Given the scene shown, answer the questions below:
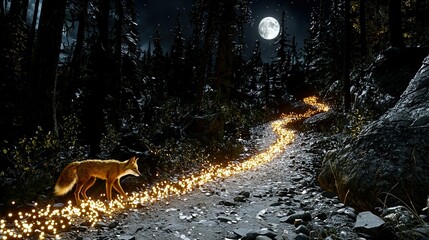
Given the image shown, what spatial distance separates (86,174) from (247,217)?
334cm

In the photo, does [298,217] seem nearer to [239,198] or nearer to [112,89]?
[239,198]

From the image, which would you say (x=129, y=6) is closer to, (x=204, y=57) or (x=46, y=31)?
(x=204, y=57)

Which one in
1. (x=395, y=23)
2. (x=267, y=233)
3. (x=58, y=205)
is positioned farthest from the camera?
(x=395, y=23)

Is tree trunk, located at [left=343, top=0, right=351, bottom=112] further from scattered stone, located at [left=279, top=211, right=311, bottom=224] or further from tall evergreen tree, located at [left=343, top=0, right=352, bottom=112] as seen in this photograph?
scattered stone, located at [left=279, top=211, right=311, bottom=224]

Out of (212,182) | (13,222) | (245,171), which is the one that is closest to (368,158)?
(212,182)

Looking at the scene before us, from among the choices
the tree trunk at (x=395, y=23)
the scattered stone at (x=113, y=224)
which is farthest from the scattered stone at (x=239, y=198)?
the tree trunk at (x=395, y=23)

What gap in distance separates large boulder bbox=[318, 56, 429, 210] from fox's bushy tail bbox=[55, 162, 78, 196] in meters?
5.29

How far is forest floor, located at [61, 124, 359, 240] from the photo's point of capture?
4.66 meters

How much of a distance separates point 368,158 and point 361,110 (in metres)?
6.85

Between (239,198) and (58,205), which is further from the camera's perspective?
(239,198)

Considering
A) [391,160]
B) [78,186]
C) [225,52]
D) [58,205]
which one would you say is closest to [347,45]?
[225,52]

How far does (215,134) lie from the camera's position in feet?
48.9

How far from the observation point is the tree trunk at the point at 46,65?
7.91 meters

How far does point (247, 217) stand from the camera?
226 inches
